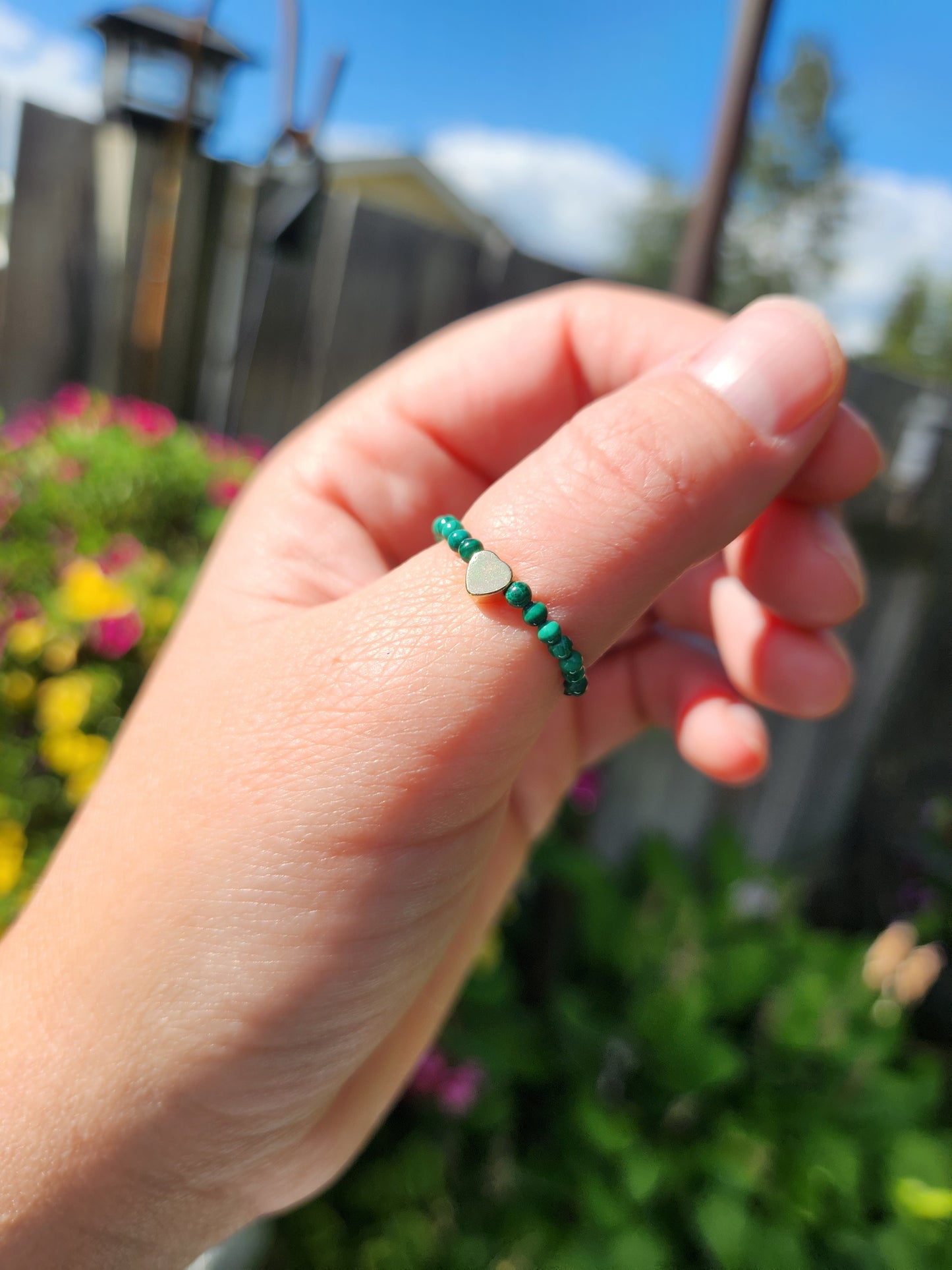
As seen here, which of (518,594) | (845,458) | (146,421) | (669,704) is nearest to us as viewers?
(518,594)

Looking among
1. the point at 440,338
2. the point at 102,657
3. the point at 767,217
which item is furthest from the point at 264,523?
the point at 767,217

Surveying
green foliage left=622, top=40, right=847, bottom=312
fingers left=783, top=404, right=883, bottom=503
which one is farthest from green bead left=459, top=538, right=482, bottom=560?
green foliage left=622, top=40, right=847, bottom=312

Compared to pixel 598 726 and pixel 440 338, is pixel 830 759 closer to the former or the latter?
pixel 598 726

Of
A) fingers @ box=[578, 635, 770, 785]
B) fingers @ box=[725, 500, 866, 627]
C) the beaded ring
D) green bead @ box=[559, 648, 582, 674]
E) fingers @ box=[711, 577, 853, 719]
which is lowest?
fingers @ box=[578, 635, 770, 785]

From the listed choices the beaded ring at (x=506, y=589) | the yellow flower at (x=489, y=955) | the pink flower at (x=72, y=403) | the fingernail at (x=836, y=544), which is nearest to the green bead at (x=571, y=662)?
the beaded ring at (x=506, y=589)

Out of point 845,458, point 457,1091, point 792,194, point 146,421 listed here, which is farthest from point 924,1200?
point 792,194

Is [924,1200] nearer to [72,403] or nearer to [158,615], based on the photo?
[158,615]

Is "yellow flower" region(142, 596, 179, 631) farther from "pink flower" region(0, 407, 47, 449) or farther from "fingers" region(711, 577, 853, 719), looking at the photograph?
"fingers" region(711, 577, 853, 719)

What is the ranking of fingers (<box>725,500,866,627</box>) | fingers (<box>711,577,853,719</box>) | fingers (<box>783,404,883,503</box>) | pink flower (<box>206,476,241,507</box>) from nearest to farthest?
fingers (<box>783,404,883,503</box>), fingers (<box>725,500,866,627</box>), fingers (<box>711,577,853,719</box>), pink flower (<box>206,476,241,507</box>)
